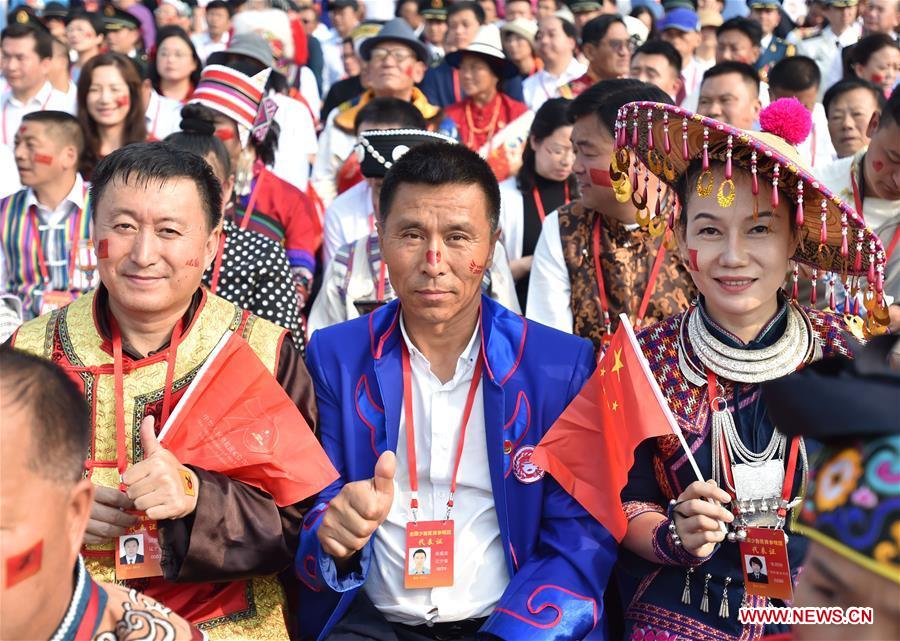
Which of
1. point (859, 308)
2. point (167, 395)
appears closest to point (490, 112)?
point (859, 308)

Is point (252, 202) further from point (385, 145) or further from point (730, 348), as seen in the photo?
point (730, 348)

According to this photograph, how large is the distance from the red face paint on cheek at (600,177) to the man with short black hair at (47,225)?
93.3 inches

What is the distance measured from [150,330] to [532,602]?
1.29 meters

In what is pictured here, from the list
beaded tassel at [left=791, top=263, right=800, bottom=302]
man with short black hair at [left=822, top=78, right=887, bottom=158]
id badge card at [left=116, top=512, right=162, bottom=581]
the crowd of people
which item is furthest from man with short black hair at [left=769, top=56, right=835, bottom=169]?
id badge card at [left=116, top=512, right=162, bottom=581]

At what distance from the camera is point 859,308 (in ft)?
11.3

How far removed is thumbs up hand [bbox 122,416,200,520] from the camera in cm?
256

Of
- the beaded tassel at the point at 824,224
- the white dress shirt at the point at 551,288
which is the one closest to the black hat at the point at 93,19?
the white dress shirt at the point at 551,288

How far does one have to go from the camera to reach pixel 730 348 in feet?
9.53

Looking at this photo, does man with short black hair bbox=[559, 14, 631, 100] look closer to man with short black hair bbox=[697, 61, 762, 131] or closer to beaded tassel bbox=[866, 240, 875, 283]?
man with short black hair bbox=[697, 61, 762, 131]

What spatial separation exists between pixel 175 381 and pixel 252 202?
255 cm

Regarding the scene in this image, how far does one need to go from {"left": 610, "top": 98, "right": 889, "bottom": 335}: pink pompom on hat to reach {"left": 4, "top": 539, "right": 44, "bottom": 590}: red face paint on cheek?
6.14 feet

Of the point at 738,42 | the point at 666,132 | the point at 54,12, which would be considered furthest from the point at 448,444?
the point at 54,12

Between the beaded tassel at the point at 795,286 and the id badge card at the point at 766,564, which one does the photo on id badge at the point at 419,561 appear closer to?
the id badge card at the point at 766,564

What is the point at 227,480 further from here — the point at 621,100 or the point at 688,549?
the point at 621,100
